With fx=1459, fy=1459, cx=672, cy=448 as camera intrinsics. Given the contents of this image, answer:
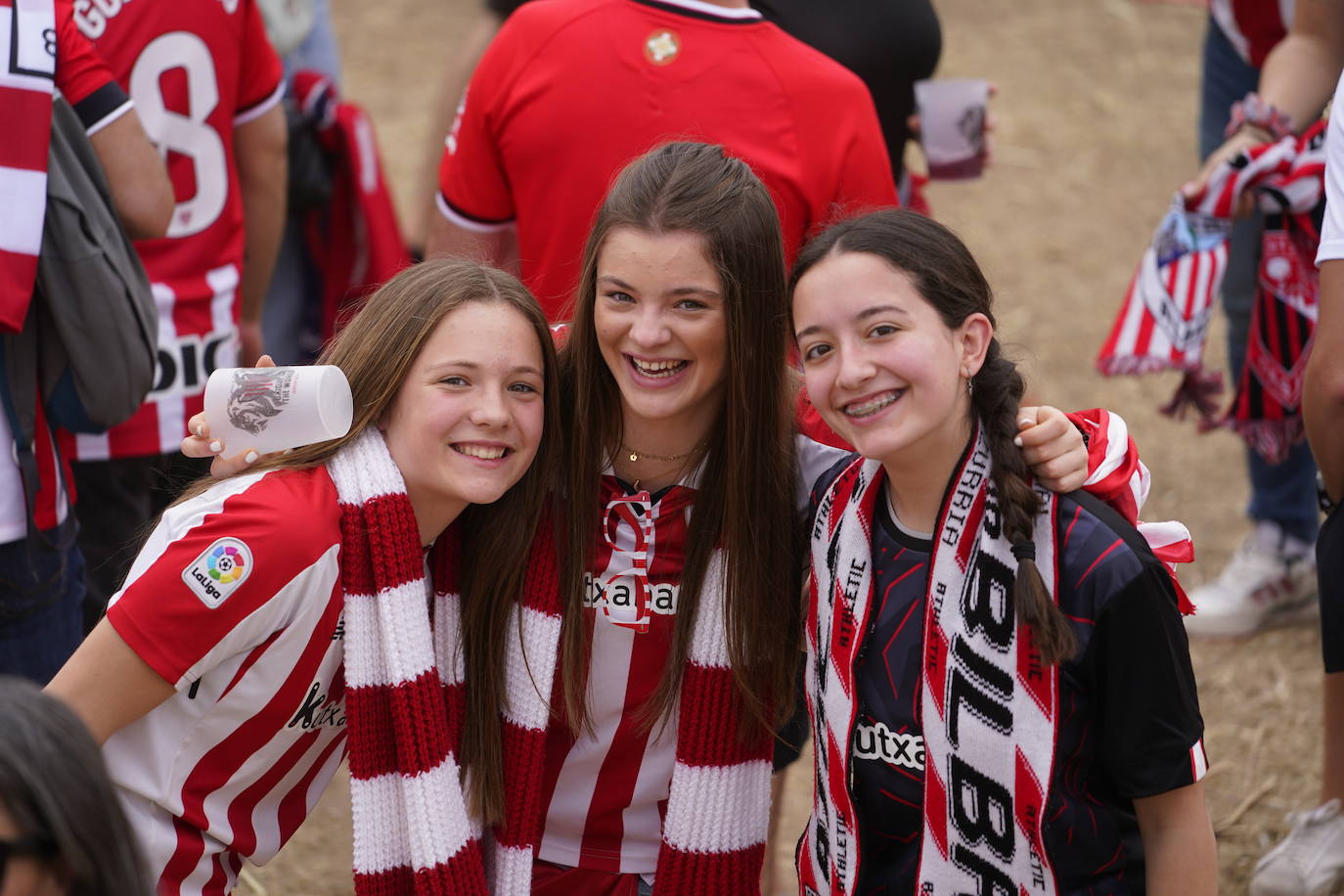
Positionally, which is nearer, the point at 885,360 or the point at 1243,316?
the point at 885,360

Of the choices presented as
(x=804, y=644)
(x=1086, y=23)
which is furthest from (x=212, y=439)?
(x=1086, y=23)

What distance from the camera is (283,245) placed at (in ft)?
15.3

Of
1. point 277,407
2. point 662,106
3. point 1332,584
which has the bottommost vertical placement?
point 1332,584

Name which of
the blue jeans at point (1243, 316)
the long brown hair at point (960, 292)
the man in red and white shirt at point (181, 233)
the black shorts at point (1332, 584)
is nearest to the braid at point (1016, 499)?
the long brown hair at point (960, 292)

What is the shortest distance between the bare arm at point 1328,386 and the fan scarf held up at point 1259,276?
23.3 inches

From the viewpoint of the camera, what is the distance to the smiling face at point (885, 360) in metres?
2.21

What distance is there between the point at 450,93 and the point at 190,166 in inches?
40.4

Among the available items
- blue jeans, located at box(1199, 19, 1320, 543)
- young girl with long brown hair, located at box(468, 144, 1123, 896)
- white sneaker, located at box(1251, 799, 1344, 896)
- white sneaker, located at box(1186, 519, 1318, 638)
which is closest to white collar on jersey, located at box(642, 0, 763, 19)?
young girl with long brown hair, located at box(468, 144, 1123, 896)

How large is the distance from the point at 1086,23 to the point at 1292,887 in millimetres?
7704

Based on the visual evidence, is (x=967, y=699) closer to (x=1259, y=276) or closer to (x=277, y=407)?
(x=277, y=407)

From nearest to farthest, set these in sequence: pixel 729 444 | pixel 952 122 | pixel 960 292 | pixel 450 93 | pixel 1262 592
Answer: pixel 960 292 → pixel 729 444 → pixel 952 122 → pixel 450 93 → pixel 1262 592

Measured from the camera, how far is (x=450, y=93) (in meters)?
4.29

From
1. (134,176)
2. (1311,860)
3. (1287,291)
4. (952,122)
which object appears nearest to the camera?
(134,176)

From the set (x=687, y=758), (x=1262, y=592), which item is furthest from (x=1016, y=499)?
(x=1262, y=592)
